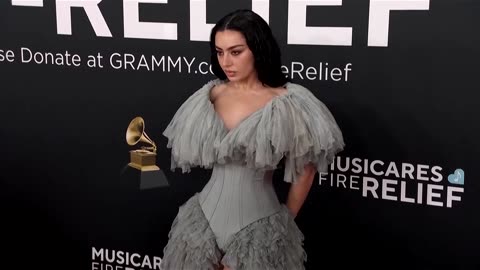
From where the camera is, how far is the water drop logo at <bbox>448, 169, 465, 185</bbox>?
2.43 metres

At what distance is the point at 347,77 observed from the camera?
8.38 feet

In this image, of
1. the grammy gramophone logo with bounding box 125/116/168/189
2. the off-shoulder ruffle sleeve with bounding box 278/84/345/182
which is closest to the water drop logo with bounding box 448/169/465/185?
the off-shoulder ruffle sleeve with bounding box 278/84/345/182

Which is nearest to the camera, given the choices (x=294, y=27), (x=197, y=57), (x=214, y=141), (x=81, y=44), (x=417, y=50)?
(x=214, y=141)

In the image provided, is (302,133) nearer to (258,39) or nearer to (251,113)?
(251,113)

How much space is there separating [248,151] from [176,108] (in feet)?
3.24

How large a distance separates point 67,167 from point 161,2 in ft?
3.11

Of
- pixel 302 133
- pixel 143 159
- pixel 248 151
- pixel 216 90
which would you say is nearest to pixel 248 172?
pixel 248 151

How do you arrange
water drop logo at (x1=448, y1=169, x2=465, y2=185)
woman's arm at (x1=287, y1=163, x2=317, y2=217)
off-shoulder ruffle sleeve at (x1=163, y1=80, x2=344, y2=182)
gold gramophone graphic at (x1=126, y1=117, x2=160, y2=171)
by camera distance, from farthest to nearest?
gold gramophone graphic at (x1=126, y1=117, x2=160, y2=171) → water drop logo at (x1=448, y1=169, x2=465, y2=185) → woman's arm at (x1=287, y1=163, x2=317, y2=217) → off-shoulder ruffle sleeve at (x1=163, y1=80, x2=344, y2=182)

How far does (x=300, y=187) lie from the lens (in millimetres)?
2104

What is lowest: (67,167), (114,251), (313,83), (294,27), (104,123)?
(114,251)

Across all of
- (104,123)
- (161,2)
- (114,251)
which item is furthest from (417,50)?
(114,251)

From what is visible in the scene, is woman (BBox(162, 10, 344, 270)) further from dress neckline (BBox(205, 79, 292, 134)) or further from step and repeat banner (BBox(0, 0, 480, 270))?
step and repeat banner (BBox(0, 0, 480, 270))

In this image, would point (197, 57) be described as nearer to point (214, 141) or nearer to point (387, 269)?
point (214, 141)

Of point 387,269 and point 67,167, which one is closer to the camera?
point 387,269
